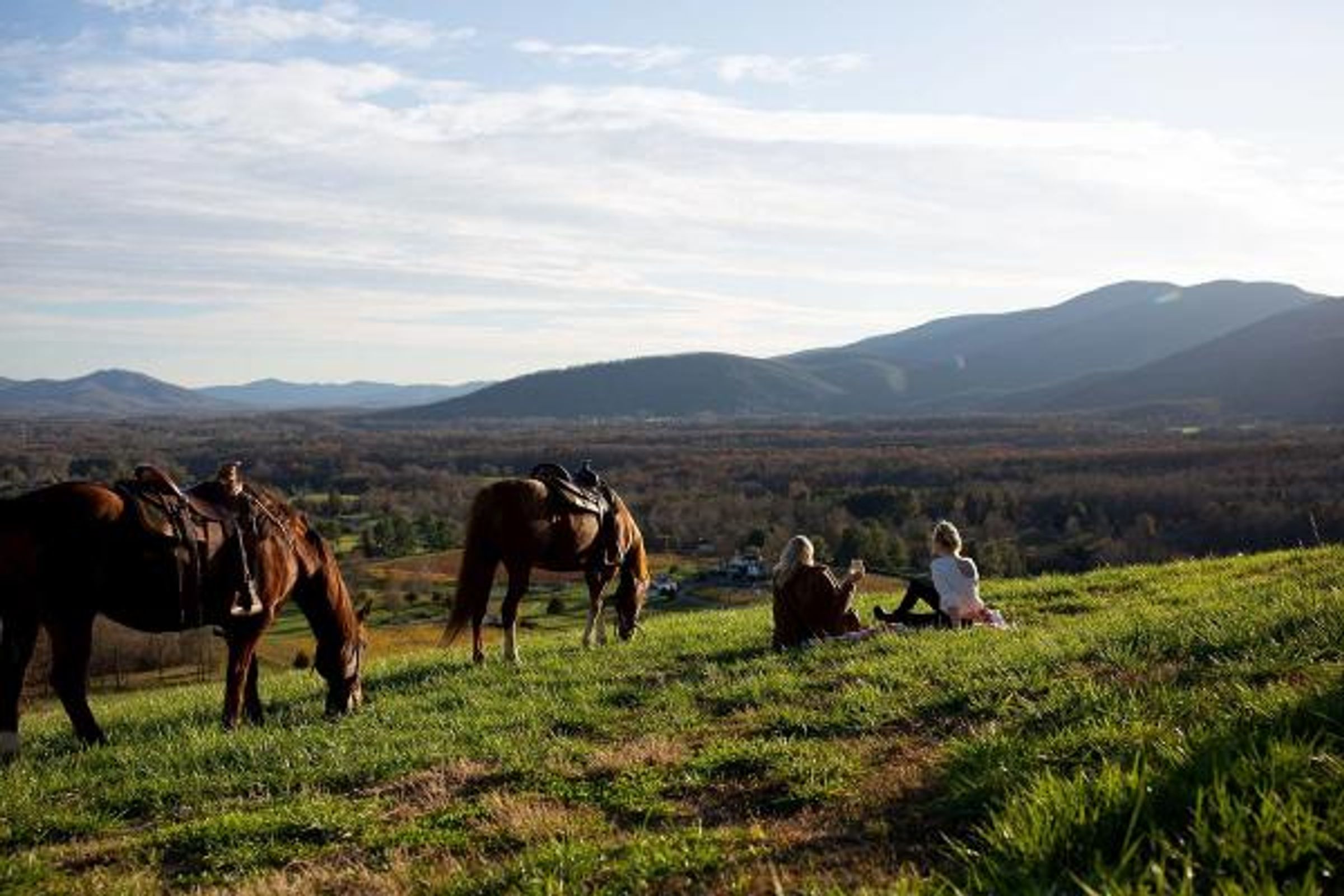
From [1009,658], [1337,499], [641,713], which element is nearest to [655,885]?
[641,713]

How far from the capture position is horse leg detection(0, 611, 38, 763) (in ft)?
29.9

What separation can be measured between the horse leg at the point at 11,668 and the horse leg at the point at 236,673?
1756mm

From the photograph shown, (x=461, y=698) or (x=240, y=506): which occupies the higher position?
(x=240, y=506)

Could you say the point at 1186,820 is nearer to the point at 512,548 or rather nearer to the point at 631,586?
the point at 512,548

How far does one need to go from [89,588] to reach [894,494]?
340 feet

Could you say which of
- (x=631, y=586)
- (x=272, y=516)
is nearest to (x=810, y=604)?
(x=631, y=586)

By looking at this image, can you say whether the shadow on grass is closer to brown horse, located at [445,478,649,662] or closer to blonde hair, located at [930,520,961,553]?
blonde hair, located at [930,520,961,553]

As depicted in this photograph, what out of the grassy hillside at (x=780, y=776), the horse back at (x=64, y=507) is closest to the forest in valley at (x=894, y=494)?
the grassy hillside at (x=780, y=776)

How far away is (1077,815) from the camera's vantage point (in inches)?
171

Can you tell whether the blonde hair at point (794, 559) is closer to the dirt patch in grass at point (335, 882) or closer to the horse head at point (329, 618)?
the horse head at point (329, 618)

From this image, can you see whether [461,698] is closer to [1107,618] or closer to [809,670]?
[809,670]

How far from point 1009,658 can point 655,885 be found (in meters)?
5.46

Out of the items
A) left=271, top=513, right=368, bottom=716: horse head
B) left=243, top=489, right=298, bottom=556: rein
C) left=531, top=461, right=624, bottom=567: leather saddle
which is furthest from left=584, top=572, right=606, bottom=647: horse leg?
left=243, top=489, right=298, bottom=556: rein

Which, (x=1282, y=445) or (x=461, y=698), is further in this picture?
(x=1282, y=445)
